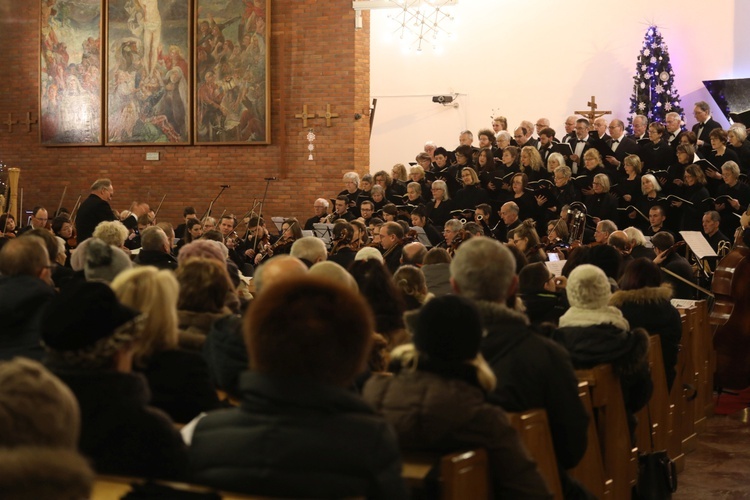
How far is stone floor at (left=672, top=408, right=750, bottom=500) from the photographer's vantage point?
5555 millimetres

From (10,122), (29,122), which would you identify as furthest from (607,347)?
(10,122)

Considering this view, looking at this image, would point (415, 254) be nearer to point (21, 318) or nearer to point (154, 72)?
point (21, 318)

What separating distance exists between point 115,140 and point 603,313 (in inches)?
536

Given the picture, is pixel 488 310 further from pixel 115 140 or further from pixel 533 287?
pixel 115 140

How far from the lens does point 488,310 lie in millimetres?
3457

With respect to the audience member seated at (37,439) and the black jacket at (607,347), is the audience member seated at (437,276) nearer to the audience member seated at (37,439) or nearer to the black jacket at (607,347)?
the black jacket at (607,347)

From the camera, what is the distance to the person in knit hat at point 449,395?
287cm

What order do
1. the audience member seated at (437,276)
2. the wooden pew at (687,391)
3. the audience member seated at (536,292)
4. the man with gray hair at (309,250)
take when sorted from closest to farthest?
1. the audience member seated at (536,292)
2. the wooden pew at (687,391)
3. the audience member seated at (437,276)
4. the man with gray hair at (309,250)

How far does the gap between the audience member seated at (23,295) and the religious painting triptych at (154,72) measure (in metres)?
11.5

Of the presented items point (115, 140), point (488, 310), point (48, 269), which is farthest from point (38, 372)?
point (115, 140)

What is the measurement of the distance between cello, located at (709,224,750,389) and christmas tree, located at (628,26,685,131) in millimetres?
7437

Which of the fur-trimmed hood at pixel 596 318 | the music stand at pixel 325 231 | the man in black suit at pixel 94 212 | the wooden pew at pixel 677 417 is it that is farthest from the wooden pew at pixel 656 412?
the music stand at pixel 325 231

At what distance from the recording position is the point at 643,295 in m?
5.59

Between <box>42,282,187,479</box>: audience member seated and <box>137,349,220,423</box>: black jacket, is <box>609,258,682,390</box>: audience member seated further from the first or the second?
<box>42,282,187,479</box>: audience member seated
